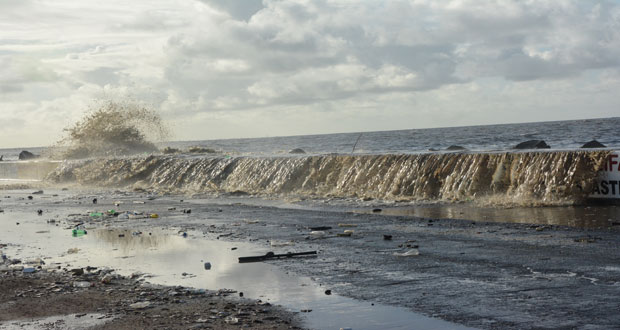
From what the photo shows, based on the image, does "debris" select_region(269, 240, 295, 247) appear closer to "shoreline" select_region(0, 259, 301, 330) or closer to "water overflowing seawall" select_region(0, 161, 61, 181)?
"shoreline" select_region(0, 259, 301, 330)

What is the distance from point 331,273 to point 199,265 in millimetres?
2176

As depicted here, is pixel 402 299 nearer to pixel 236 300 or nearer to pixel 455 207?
pixel 236 300

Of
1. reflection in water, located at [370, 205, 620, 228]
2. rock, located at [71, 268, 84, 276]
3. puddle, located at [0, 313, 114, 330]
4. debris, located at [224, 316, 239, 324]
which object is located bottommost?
reflection in water, located at [370, 205, 620, 228]

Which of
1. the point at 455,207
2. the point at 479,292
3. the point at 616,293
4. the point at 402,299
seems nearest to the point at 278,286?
the point at 402,299

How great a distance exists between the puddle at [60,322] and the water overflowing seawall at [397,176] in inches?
515

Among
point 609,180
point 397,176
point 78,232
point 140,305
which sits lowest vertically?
point 140,305

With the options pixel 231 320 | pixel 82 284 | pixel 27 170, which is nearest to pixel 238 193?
pixel 82 284

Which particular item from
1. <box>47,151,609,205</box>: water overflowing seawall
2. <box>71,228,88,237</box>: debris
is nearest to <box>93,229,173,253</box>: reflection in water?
<box>71,228,88,237</box>: debris

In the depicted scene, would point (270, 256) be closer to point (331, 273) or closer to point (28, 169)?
point (331, 273)

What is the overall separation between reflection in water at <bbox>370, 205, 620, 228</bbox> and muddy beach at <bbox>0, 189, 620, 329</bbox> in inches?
20.7

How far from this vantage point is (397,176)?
22.0 meters

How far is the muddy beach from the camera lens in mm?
6504

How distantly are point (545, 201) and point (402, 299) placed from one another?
11412mm

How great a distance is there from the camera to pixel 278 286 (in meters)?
8.05
